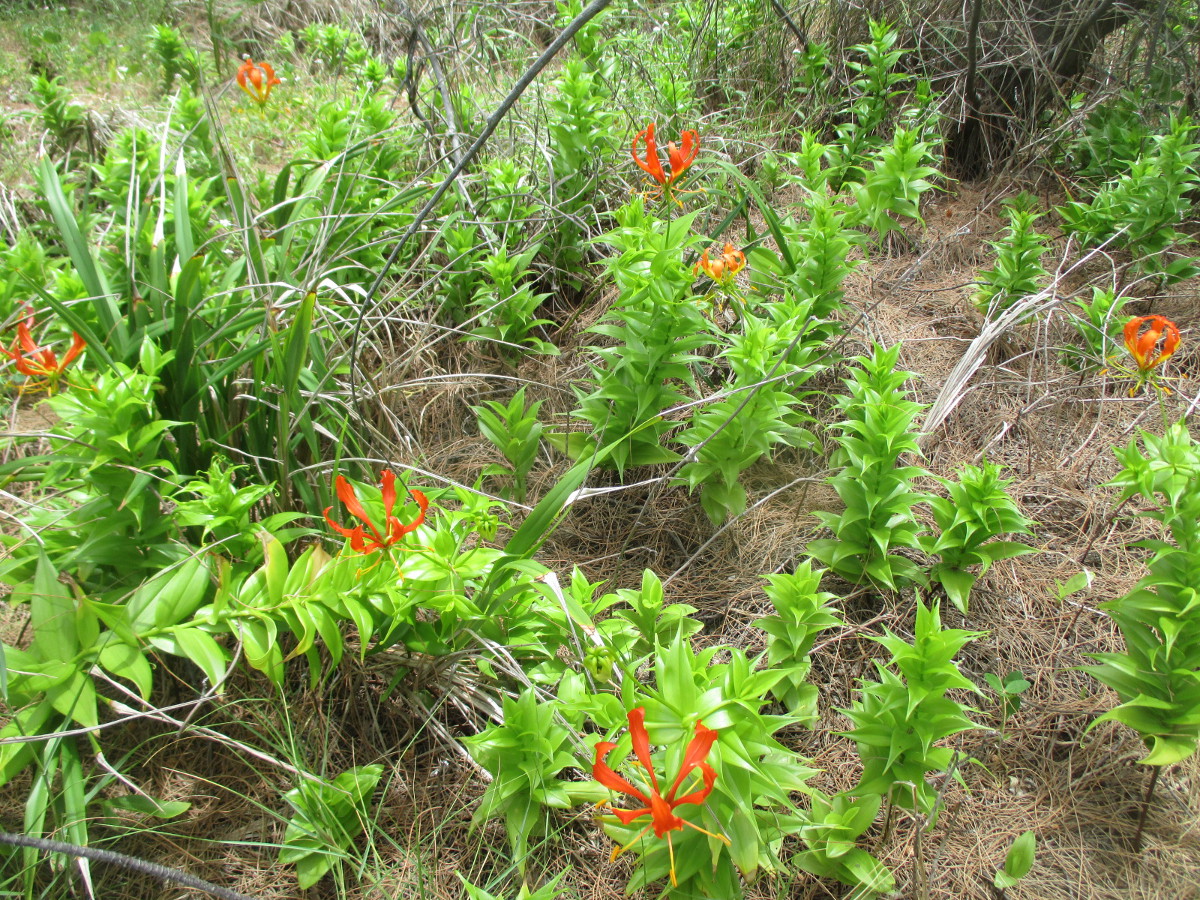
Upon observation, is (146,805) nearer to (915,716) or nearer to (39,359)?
(39,359)

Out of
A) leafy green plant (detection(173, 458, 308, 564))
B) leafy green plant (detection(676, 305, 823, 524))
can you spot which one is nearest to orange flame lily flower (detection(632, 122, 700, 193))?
leafy green plant (detection(676, 305, 823, 524))

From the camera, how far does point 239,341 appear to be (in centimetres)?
176

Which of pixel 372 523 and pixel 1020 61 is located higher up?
pixel 372 523

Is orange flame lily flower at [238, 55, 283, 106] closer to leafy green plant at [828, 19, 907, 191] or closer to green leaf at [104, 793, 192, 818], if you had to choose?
leafy green plant at [828, 19, 907, 191]

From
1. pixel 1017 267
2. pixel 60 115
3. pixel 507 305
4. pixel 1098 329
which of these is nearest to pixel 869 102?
→ pixel 1017 267

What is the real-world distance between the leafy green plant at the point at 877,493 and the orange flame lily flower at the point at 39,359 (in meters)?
1.45

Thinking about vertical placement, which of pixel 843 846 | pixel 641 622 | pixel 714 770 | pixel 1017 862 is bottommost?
pixel 1017 862

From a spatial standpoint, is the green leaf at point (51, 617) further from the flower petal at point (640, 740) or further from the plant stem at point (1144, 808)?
the plant stem at point (1144, 808)

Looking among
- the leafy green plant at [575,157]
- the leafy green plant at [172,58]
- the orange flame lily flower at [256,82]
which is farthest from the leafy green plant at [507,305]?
the leafy green plant at [172,58]

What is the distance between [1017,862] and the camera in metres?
1.19

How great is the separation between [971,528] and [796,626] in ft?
1.36

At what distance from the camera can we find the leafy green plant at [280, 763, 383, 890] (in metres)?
1.21

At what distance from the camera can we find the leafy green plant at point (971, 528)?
1.47 meters

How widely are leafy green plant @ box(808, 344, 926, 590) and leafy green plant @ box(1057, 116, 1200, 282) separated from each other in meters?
1.18
